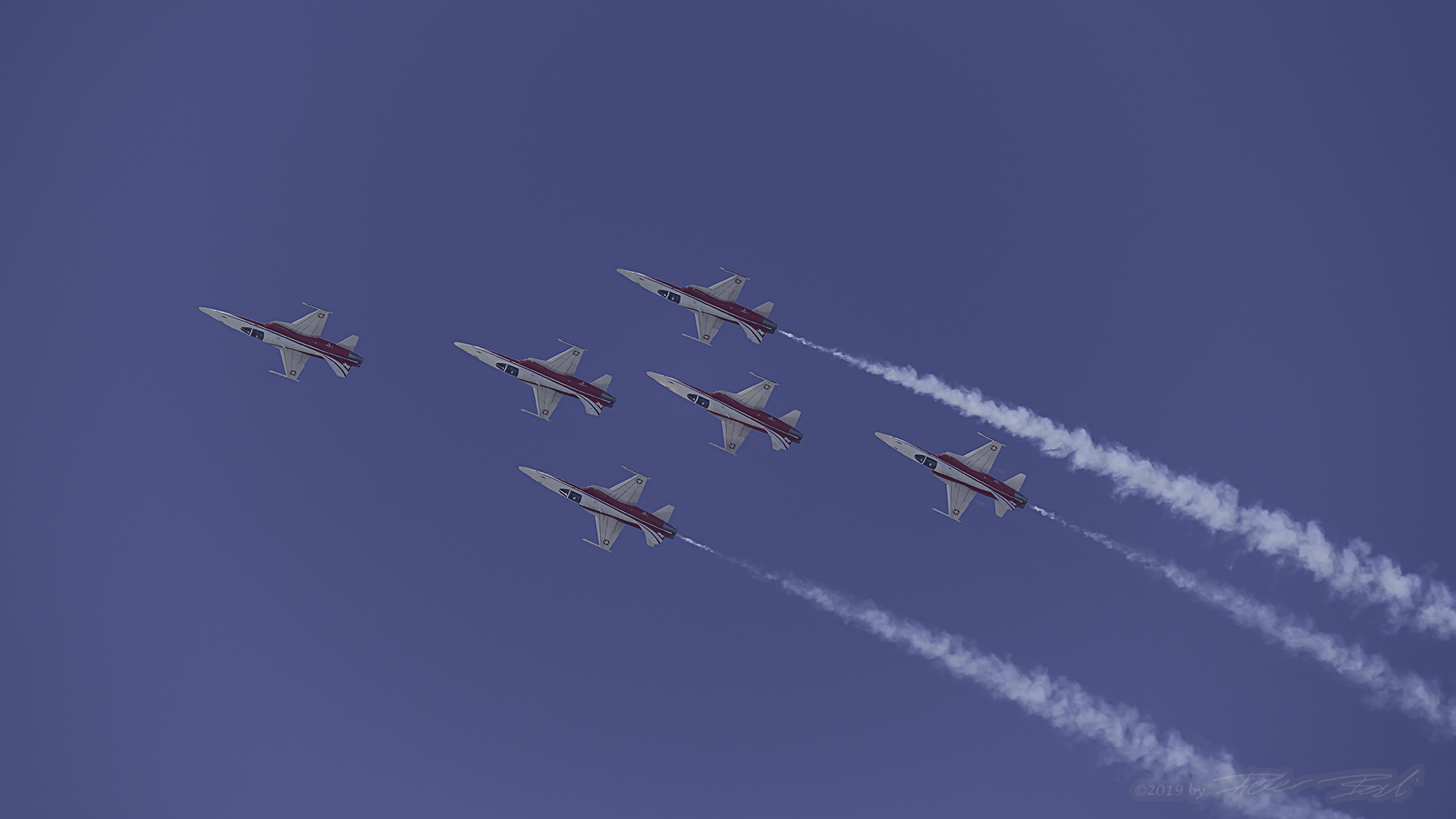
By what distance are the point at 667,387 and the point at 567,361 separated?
350 inches

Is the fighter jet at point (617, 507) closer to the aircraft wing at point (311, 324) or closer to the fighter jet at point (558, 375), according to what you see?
the fighter jet at point (558, 375)

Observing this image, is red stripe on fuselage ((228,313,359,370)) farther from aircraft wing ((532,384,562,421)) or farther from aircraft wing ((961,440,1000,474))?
aircraft wing ((961,440,1000,474))

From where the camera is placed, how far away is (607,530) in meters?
77.4

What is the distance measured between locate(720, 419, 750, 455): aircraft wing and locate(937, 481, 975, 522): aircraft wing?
707 inches

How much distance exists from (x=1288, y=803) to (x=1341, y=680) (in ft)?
36.1

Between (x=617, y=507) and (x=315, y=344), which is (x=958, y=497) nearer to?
(x=617, y=507)

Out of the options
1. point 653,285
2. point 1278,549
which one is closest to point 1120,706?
point 1278,549

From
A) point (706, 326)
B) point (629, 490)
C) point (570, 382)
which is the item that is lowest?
point (629, 490)

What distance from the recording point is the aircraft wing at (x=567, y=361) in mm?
77250

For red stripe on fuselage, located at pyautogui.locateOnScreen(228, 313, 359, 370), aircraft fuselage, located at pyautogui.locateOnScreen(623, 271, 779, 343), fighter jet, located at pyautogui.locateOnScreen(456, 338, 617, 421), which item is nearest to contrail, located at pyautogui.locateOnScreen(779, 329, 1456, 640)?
aircraft fuselage, located at pyautogui.locateOnScreen(623, 271, 779, 343)

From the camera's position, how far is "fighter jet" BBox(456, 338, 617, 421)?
252 feet

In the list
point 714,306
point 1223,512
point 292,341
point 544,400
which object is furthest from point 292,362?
point 1223,512

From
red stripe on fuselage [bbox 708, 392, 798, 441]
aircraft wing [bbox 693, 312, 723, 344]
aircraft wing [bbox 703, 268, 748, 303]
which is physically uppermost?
aircraft wing [bbox 703, 268, 748, 303]

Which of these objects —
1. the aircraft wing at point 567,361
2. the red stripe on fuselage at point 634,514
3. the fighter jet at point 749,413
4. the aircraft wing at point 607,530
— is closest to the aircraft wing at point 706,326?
the fighter jet at point 749,413
